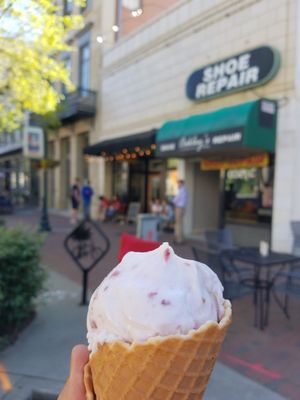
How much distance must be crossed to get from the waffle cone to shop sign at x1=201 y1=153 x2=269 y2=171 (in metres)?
8.47

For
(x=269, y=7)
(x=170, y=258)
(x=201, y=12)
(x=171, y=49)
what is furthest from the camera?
(x=171, y=49)

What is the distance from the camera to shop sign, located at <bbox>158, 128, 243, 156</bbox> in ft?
28.5

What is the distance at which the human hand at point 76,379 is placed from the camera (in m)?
1.51

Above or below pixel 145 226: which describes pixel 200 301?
above

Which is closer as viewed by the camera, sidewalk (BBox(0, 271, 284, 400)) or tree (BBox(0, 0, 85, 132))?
sidewalk (BBox(0, 271, 284, 400))

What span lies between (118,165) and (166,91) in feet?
17.6

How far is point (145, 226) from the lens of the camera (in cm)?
764

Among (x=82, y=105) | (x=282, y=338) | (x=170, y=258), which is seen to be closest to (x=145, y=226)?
(x=282, y=338)

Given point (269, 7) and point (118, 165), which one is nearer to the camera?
point (269, 7)

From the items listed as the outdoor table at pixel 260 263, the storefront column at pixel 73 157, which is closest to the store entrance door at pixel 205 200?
the outdoor table at pixel 260 263

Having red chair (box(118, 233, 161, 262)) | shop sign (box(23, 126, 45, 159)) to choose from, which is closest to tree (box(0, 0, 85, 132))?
shop sign (box(23, 126, 45, 159))

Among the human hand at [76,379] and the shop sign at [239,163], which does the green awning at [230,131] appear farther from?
the human hand at [76,379]

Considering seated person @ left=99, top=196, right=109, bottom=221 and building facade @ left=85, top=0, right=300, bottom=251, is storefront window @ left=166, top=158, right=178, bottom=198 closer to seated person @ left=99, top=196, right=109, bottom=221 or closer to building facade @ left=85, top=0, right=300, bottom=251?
building facade @ left=85, top=0, right=300, bottom=251

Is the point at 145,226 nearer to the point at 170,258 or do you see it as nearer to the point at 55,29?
the point at 55,29
